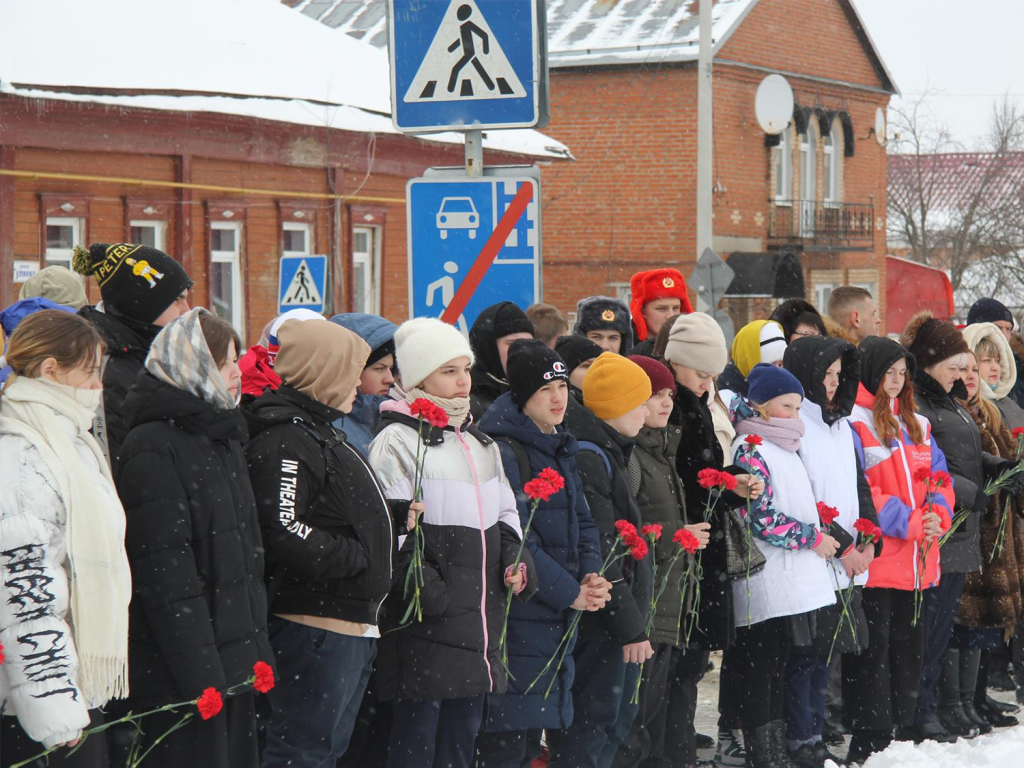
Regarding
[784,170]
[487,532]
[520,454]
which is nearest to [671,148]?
[784,170]

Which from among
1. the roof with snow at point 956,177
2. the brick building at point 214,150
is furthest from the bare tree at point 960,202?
the brick building at point 214,150

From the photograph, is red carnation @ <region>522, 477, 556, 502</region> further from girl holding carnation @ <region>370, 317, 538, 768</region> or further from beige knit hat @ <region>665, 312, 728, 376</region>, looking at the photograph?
beige knit hat @ <region>665, 312, 728, 376</region>

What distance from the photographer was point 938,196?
5069 centimetres

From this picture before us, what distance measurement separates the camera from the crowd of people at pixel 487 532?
3.86 meters

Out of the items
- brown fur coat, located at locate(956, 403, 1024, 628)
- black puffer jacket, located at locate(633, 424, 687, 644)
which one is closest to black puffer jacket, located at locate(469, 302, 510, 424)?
black puffer jacket, located at locate(633, 424, 687, 644)

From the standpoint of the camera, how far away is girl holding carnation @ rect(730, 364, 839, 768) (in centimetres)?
631

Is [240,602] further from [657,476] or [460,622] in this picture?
[657,476]

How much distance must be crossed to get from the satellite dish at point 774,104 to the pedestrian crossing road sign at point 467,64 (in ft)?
74.6

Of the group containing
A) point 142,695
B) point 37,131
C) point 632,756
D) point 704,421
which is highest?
point 37,131

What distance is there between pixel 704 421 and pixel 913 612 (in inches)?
65.5

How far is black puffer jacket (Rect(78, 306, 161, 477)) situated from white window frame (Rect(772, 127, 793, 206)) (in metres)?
25.9

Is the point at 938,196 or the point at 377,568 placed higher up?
the point at 938,196

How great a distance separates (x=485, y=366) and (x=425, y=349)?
1.22 metres

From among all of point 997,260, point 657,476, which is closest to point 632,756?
point 657,476
